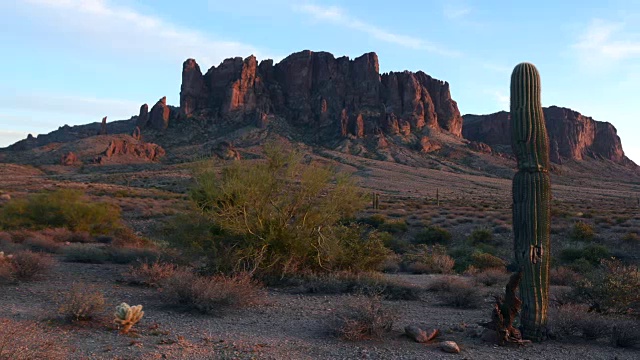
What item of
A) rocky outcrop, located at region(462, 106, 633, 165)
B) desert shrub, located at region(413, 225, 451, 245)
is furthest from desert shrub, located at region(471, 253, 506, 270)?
rocky outcrop, located at region(462, 106, 633, 165)

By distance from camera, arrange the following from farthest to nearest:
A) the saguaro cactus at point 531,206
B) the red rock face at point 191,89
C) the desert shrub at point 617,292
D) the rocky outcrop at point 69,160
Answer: the red rock face at point 191,89 < the rocky outcrop at point 69,160 < the desert shrub at point 617,292 < the saguaro cactus at point 531,206

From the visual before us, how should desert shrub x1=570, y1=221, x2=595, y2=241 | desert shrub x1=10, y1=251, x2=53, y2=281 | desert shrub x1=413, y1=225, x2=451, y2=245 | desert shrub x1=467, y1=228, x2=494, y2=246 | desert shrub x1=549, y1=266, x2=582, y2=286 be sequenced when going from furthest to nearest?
desert shrub x1=413, y1=225, x2=451, y2=245
desert shrub x1=467, y1=228, x2=494, y2=246
desert shrub x1=570, y1=221, x2=595, y2=241
desert shrub x1=549, y1=266, x2=582, y2=286
desert shrub x1=10, y1=251, x2=53, y2=281

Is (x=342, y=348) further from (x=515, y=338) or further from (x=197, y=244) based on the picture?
(x=197, y=244)

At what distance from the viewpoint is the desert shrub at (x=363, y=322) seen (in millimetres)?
8141

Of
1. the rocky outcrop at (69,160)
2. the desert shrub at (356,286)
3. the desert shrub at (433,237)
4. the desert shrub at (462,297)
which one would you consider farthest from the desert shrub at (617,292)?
the rocky outcrop at (69,160)

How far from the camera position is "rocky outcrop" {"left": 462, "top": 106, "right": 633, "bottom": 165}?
154m

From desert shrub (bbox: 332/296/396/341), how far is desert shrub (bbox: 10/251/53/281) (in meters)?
7.60

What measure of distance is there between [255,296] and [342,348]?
3272mm

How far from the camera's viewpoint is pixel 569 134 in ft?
514

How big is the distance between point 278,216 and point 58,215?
14.3 metres

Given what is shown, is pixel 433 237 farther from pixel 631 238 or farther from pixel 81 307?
pixel 81 307

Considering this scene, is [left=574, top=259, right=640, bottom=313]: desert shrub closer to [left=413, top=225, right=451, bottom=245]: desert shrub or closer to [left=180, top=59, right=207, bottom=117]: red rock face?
[left=413, top=225, right=451, bottom=245]: desert shrub

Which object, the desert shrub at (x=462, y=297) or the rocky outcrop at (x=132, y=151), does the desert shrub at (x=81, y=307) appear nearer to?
the desert shrub at (x=462, y=297)

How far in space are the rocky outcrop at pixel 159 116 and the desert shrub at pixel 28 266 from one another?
4619 inches
